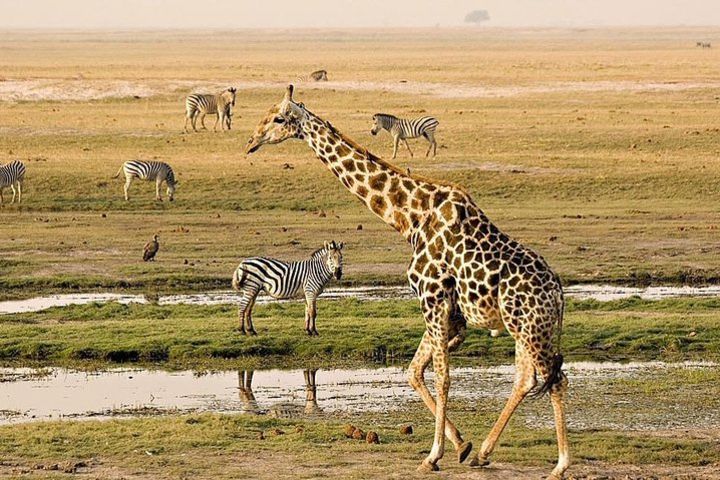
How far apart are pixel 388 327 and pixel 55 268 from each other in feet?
27.0

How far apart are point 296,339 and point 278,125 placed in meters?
6.69

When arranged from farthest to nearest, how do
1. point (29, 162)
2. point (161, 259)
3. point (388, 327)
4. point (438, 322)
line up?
1. point (29, 162)
2. point (161, 259)
3. point (388, 327)
4. point (438, 322)

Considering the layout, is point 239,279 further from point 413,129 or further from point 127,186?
point 413,129

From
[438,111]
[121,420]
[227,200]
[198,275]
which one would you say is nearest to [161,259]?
[198,275]

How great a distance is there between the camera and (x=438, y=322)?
35.4ft

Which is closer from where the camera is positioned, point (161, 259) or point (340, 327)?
point (340, 327)

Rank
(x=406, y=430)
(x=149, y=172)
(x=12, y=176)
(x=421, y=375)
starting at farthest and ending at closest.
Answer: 1. (x=149, y=172)
2. (x=12, y=176)
3. (x=406, y=430)
4. (x=421, y=375)

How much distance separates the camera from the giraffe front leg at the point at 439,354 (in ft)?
35.2

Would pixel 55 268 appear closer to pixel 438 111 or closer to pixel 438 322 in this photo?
pixel 438 322

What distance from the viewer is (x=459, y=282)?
35.2ft

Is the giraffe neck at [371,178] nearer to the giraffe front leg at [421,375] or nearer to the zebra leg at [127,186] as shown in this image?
the giraffe front leg at [421,375]

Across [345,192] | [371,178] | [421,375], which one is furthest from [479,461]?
[345,192]

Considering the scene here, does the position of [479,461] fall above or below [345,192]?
above

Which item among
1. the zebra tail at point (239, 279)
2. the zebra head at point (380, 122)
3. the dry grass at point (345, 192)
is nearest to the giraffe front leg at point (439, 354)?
the zebra tail at point (239, 279)
